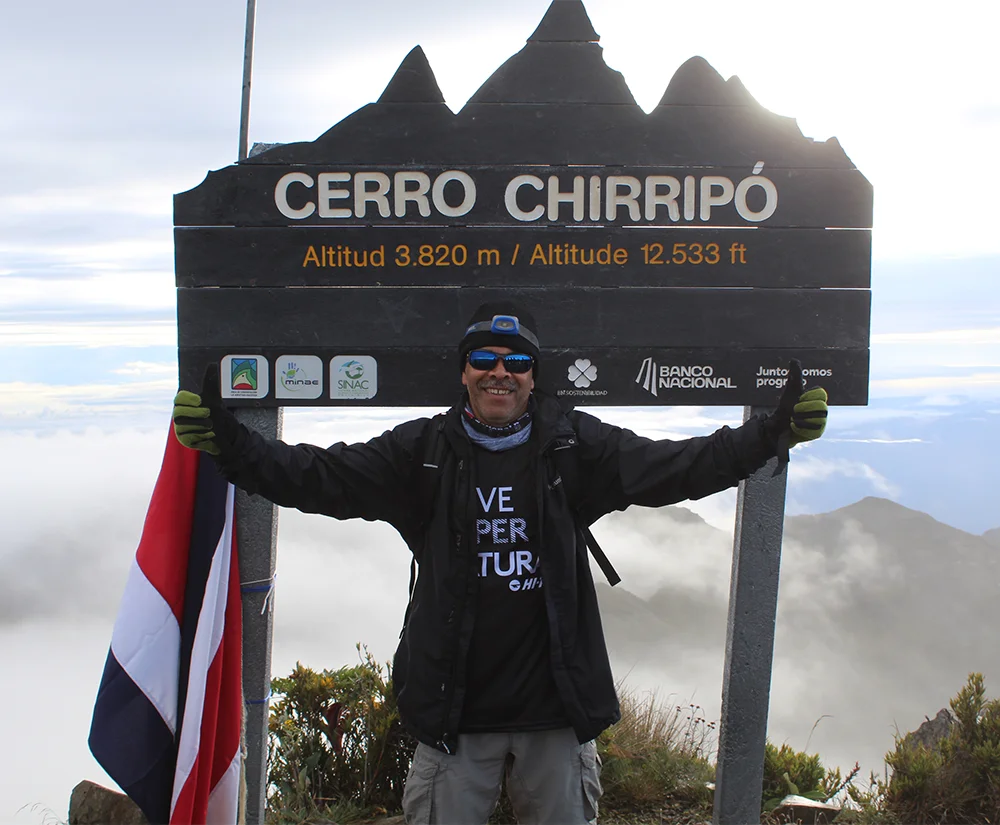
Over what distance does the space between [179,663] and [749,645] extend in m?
2.51

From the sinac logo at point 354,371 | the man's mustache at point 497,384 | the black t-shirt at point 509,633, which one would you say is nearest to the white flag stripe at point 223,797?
the black t-shirt at point 509,633

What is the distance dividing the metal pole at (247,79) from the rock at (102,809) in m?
3.16

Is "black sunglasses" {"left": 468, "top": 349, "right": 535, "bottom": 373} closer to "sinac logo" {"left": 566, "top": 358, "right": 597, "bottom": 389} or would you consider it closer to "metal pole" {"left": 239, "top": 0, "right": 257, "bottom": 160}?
"sinac logo" {"left": 566, "top": 358, "right": 597, "bottom": 389}

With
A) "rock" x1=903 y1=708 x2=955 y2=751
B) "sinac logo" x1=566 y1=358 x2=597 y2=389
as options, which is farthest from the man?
"rock" x1=903 y1=708 x2=955 y2=751

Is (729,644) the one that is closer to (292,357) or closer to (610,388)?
(610,388)

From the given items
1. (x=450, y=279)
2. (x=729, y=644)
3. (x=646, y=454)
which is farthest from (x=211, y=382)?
(x=729, y=644)

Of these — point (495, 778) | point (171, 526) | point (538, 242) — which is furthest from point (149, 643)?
point (538, 242)

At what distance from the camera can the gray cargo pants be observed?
3209 millimetres

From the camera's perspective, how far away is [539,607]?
10.5 feet

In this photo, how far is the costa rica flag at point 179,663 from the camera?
3.82 metres

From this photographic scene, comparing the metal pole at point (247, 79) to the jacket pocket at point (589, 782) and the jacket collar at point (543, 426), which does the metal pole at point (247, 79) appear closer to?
the jacket collar at point (543, 426)

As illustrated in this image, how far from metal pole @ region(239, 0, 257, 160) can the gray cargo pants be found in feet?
8.68

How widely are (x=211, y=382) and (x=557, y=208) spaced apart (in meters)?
1.71

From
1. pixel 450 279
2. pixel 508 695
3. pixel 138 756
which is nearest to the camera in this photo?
pixel 508 695
